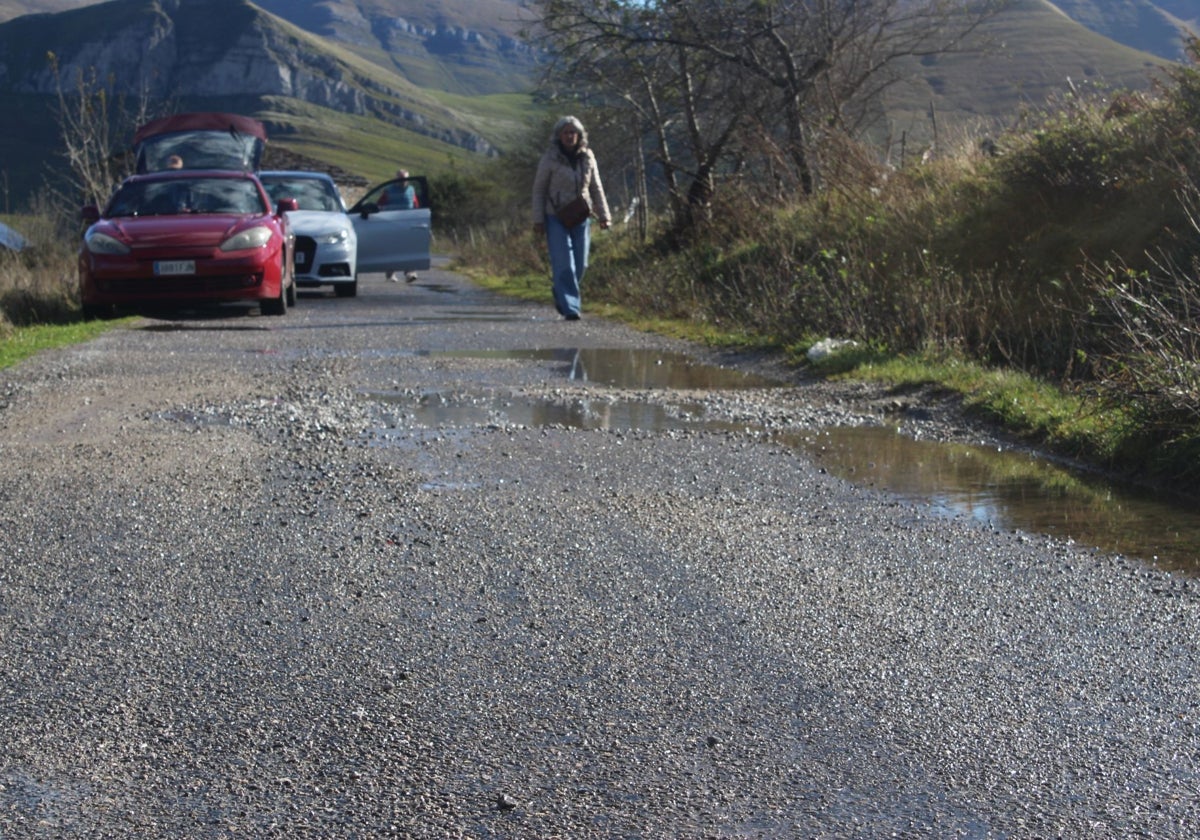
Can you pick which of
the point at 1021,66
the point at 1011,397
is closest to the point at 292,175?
the point at 1011,397

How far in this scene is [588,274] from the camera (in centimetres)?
2105

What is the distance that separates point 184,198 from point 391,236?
5.14 metres

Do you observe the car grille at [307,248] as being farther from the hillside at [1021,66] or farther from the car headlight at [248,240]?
the hillside at [1021,66]

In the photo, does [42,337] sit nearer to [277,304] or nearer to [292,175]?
[277,304]

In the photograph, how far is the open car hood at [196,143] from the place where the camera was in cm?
2227

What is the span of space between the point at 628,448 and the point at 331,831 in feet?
14.4

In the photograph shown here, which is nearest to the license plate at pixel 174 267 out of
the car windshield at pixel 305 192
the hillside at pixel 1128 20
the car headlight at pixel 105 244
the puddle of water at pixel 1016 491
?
the car headlight at pixel 105 244

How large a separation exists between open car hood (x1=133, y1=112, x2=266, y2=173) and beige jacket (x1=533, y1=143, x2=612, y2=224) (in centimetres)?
897

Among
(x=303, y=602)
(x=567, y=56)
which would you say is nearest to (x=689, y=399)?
(x=303, y=602)

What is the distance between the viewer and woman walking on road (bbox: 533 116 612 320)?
14.6 metres

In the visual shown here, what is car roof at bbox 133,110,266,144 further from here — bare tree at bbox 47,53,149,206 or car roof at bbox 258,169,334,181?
car roof at bbox 258,169,334,181

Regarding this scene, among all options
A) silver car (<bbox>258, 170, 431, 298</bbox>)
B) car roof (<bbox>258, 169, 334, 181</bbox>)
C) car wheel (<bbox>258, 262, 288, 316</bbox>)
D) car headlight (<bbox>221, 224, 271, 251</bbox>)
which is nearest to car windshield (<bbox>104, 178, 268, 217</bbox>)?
car headlight (<bbox>221, 224, 271, 251</bbox>)

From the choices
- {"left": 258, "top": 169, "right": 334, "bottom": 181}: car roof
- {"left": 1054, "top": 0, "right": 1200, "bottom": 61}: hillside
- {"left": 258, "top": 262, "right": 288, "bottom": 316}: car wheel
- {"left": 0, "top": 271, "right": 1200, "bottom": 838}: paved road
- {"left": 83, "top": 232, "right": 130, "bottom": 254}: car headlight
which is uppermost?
{"left": 1054, "top": 0, "right": 1200, "bottom": 61}: hillside

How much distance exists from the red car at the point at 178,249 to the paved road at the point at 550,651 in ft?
24.1
